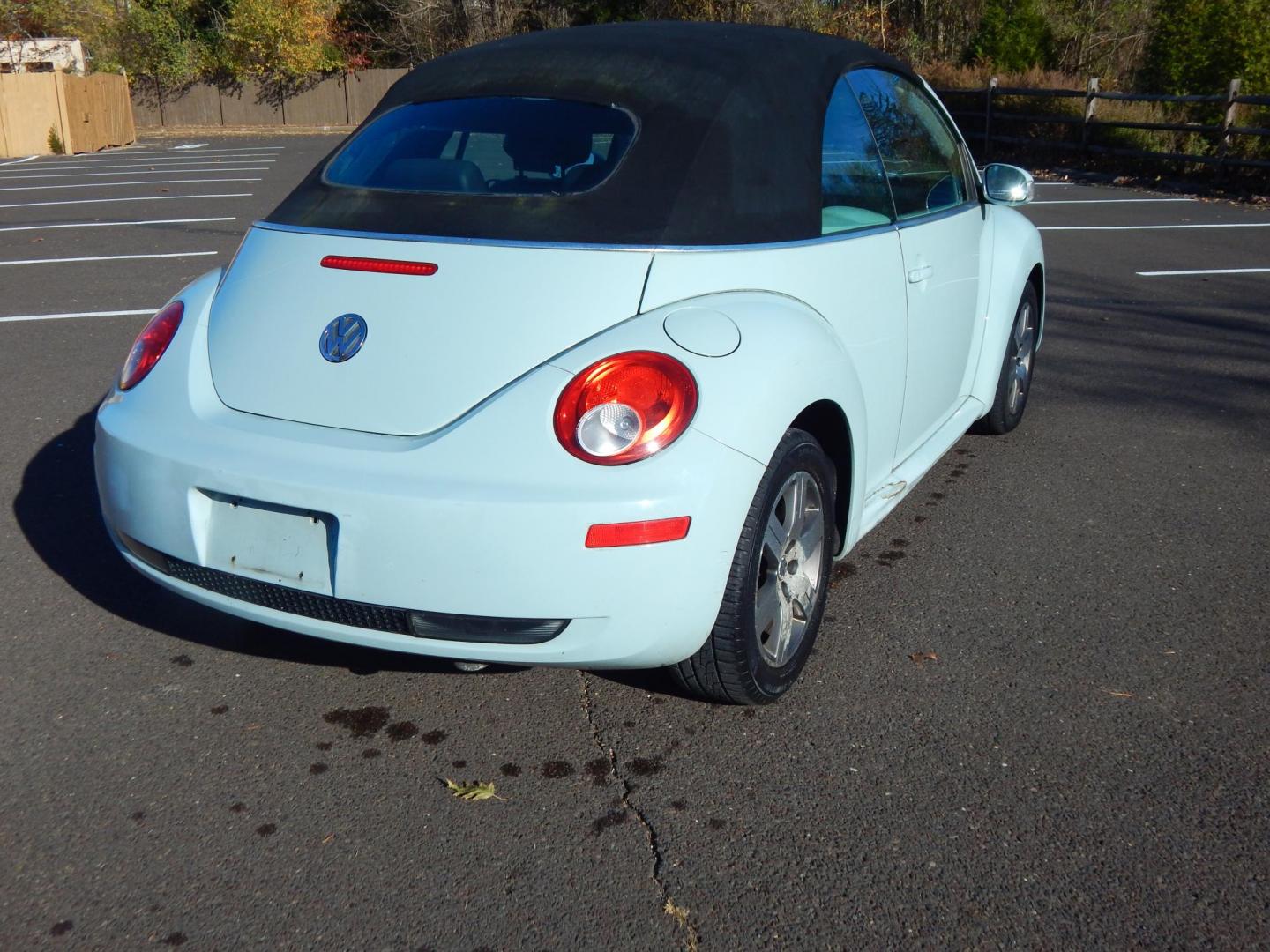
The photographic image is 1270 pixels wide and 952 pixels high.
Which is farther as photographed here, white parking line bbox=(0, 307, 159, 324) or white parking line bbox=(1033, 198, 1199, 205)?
white parking line bbox=(1033, 198, 1199, 205)

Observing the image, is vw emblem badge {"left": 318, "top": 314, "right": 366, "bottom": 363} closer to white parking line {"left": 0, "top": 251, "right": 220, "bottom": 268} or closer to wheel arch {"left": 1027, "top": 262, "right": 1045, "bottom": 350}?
wheel arch {"left": 1027, "top": 262, "right": 1045, "bottom": 350}

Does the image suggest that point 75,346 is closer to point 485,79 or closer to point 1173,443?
point 485,79

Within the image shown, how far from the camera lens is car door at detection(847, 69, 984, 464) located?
12.6ft

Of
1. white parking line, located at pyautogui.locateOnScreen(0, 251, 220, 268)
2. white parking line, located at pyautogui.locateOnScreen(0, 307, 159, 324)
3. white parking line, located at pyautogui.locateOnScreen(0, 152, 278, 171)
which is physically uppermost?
white parking line, located at pyautogui.locateOnScreen(0, 307, 159, 324)

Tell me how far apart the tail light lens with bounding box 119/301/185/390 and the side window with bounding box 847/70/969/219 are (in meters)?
2.16

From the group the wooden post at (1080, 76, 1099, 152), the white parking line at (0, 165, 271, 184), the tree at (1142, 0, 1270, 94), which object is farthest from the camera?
the white parking line at (0, 165, 271, 184)

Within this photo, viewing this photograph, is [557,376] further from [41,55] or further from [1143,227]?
[41,55]

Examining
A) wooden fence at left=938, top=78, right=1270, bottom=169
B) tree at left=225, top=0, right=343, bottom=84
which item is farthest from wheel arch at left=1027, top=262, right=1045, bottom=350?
tree at left=225, top=0, right=343, bottom=84

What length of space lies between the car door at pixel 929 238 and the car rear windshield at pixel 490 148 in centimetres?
104

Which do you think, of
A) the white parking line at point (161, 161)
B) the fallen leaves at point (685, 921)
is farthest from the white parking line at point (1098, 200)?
the white parking line at point (161, 161)

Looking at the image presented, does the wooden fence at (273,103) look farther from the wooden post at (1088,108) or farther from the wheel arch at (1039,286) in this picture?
the wheel arch at (1039,286)

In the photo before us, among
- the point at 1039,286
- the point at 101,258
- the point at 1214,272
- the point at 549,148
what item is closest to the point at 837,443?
the point at 549,148

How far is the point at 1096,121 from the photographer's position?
758 inches

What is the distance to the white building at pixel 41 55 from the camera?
127ft
